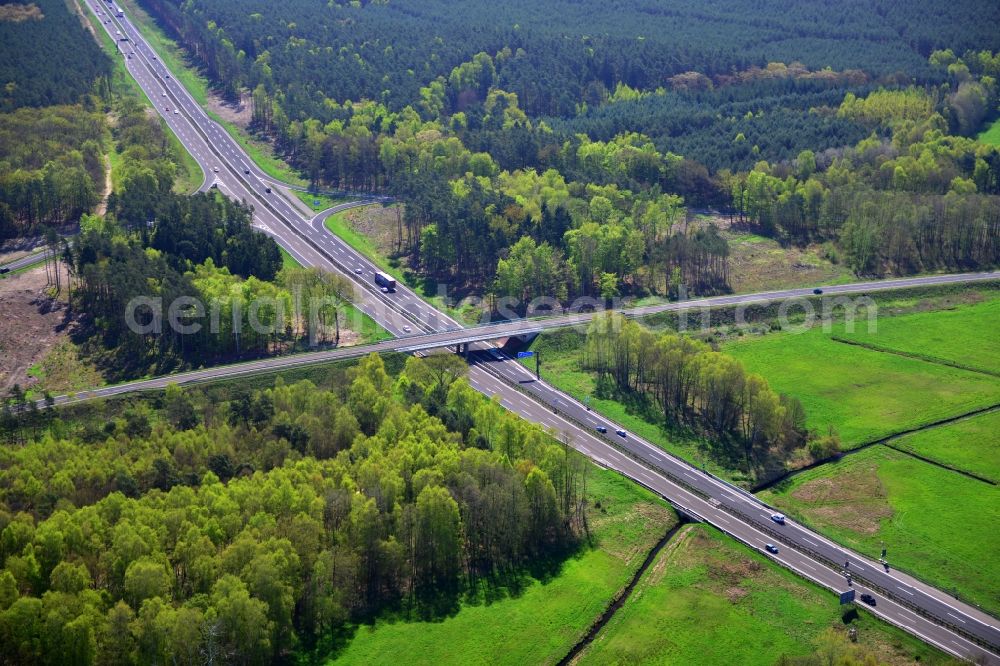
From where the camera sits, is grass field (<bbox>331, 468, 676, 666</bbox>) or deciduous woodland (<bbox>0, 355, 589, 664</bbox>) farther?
grass field (<bbox>331, 468, 676, 666</bbox>)

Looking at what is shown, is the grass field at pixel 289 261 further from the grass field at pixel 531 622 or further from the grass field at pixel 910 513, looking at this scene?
the grass field at pixel 910 513

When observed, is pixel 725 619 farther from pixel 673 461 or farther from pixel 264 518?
pixel 264 518

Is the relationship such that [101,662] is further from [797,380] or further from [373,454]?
[797,380]

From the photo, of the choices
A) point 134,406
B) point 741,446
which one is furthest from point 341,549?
point 741,446

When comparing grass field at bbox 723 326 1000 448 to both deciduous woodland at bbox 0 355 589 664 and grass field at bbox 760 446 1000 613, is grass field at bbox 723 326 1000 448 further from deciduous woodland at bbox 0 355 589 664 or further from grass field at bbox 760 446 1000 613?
deciduous woodland at bbox 0 355 589 664

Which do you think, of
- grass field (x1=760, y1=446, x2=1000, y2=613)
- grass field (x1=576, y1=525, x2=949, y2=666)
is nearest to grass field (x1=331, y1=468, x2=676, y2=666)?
grass field (x1=576, y1=525, x2=949, y2=666)

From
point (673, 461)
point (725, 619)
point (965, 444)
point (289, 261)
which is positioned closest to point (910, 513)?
point (965, 444)
